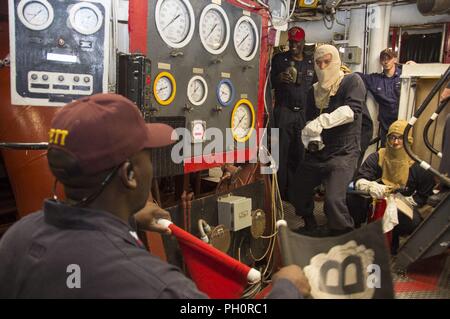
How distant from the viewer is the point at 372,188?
10.6ft

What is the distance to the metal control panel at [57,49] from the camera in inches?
61.9

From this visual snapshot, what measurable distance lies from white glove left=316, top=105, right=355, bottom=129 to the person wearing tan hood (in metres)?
0.69

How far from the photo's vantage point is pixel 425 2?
4.26m

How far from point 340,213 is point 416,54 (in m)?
3.69

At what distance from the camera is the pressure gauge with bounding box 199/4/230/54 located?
2291 mm

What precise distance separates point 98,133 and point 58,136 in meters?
0.10

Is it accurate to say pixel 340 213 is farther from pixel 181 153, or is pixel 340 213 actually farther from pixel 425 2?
pixel 425 2

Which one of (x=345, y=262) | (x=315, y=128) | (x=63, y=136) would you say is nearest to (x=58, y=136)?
(x=63, y=136)

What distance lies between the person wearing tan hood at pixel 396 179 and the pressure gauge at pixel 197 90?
1713 millimetres

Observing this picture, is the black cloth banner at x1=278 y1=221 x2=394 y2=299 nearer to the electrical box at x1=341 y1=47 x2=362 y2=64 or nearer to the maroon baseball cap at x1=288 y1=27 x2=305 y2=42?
the maroon baseball cap at x1=288 y1=27 x2=305 y2=42

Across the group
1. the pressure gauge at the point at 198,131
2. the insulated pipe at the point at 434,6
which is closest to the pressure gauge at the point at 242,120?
the pressure gauge at the point at 198,131

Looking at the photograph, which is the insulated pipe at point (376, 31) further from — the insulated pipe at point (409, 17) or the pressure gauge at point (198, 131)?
the pressure gauge at point (198, 131)

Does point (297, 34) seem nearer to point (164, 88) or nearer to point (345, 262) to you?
point (164, 88)

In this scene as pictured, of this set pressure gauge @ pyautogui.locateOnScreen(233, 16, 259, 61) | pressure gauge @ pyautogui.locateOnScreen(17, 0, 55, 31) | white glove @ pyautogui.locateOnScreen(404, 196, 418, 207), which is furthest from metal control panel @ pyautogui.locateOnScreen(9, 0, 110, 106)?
white glove @ pyautogui.locateOnScreen(404, 196, 418, 207)
